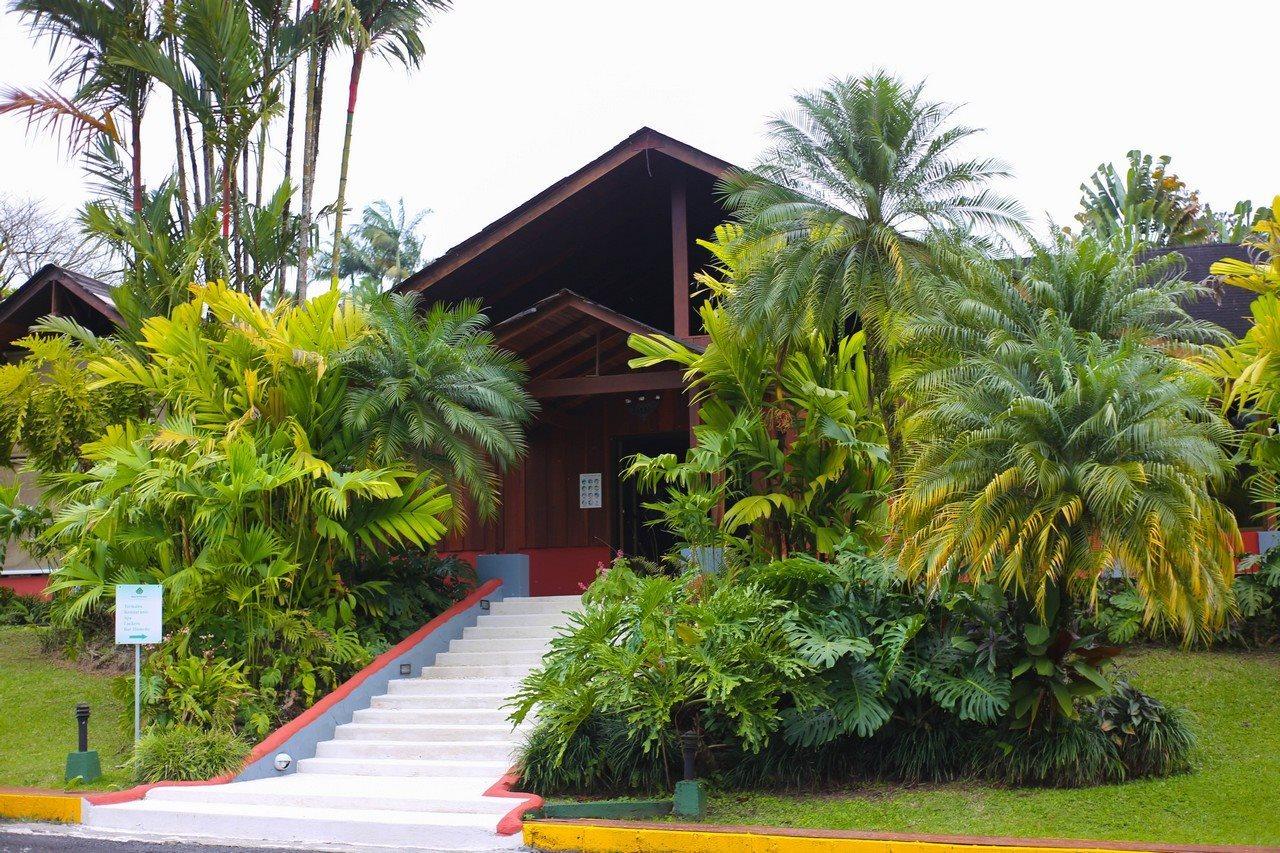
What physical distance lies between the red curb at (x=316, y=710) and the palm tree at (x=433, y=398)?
132 cm

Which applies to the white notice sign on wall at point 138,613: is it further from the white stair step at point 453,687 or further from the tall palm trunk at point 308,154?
the tall palm trunk at point 308,154

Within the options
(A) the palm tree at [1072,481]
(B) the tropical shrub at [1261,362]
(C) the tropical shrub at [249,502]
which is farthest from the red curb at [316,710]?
(B) the tropical shrub at [1261,362]

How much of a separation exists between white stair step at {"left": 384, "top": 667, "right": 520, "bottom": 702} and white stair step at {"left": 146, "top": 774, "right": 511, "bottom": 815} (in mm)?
1792

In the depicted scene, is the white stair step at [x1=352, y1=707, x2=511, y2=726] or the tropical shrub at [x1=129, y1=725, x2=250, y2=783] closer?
the tropical shrub at [x1=129, y1=725, x2=250, y2=783]

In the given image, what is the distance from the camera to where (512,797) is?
9359 millimetres

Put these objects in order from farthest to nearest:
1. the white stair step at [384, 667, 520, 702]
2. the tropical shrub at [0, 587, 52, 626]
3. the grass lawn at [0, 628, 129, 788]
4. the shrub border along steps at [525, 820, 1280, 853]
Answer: the tropical shrub at [0, 587, 52, 626], the white stair step at [384, 667, 520, 702], the grass lawn at [0, 628, 129, 788], the shrub border along steps at [525, 820, 1280, 853]

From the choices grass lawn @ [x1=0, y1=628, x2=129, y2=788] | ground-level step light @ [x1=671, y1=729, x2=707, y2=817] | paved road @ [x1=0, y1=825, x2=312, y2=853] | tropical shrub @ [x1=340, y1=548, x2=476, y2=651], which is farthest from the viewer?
tropical shrub @ [x1=340, y1=548, x2=476, y2=651]

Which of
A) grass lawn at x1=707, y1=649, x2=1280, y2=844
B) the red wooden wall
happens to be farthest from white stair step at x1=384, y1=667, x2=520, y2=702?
the red wooden wall

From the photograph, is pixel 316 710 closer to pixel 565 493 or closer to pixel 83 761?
pixel 83 761

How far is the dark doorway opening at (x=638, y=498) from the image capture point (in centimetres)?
1786

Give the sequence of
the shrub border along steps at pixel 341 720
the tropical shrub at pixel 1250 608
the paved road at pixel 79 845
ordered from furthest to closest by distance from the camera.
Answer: the tropical shrub at pixel 1250 608
the shrub border along steps at pixel 341 720
the paved road at pixel 79 845

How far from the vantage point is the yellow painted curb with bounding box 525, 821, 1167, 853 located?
763 centimetres

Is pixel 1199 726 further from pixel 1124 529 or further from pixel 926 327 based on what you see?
pixel 926 327

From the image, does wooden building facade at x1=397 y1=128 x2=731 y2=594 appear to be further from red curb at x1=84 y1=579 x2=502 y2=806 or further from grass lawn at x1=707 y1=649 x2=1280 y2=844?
grass lawn at x1=707 y1=649 x2=1280 y2=844
